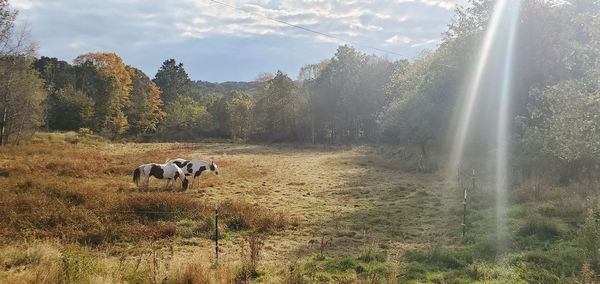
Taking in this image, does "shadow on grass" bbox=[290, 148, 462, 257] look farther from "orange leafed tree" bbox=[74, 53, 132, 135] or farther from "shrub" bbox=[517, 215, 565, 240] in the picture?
"orange leafed tree" bbox=[74, 53, 132, 135]

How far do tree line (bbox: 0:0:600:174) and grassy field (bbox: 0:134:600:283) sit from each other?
3.86m

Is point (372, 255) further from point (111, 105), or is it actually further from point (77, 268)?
point (111, 105)

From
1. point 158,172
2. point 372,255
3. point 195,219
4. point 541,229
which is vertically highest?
point 158,172

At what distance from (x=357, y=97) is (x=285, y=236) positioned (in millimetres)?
52781

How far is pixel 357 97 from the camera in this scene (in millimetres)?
63125

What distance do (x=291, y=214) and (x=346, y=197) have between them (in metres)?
4.75

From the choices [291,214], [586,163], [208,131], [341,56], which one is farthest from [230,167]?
[208,131]

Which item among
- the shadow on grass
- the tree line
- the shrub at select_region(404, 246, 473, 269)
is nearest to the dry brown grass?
the shadow on grass

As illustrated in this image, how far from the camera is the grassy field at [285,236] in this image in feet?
25.6

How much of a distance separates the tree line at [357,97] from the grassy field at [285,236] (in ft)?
12.7

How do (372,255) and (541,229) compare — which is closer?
(372,255)

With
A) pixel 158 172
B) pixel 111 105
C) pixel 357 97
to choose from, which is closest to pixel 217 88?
pixel 111 105

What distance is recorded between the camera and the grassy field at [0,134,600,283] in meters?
7.81

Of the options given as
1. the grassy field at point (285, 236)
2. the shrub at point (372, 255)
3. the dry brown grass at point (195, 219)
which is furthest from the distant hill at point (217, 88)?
the shrub at point (372, 255)
